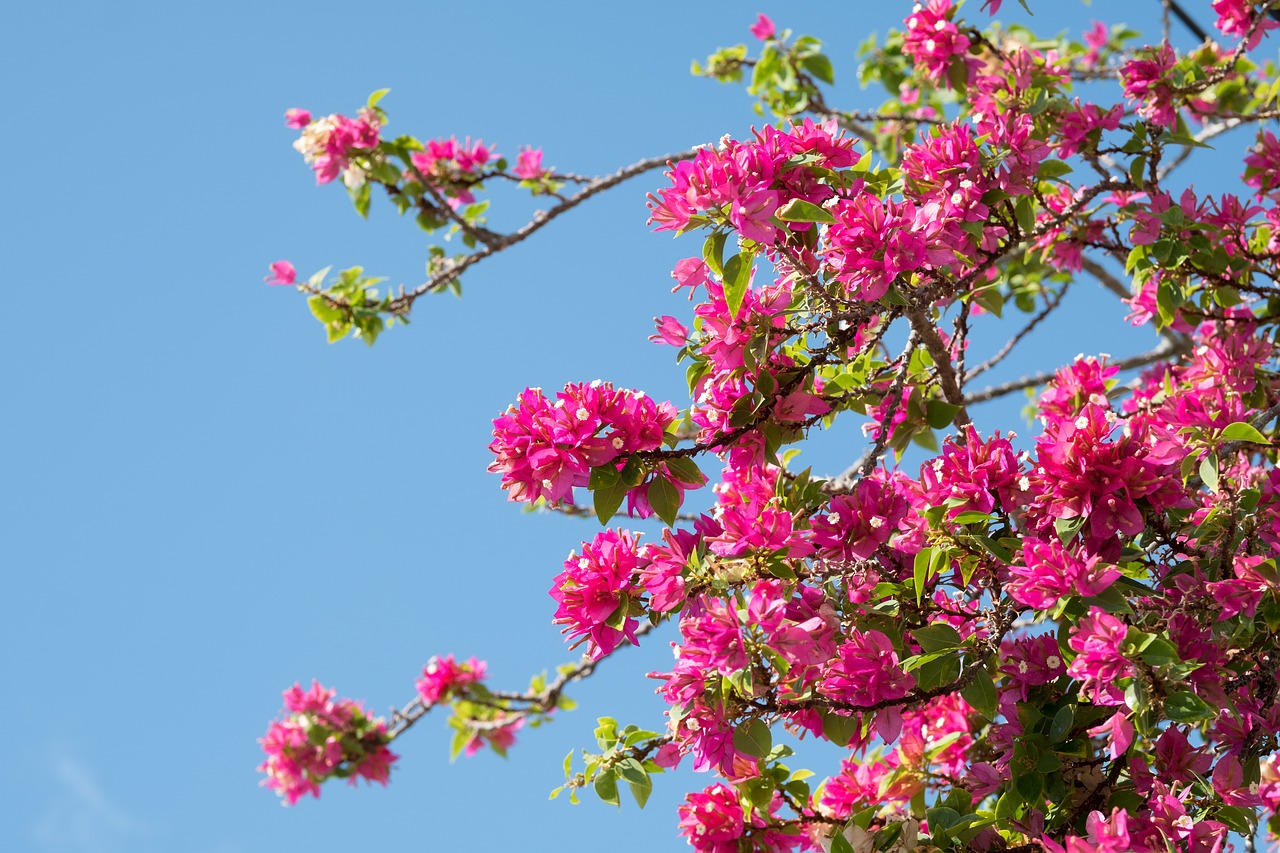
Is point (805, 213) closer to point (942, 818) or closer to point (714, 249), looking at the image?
point (714, 249)

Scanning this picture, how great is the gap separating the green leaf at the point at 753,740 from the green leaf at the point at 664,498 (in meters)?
0.36

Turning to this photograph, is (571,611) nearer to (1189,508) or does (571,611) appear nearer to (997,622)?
(997,622)

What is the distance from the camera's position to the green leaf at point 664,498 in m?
1.90

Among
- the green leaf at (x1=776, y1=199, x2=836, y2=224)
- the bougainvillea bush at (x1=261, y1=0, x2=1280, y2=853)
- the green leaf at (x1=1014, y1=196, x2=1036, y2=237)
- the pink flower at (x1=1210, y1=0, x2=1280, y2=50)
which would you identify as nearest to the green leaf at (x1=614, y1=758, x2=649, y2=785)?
the bougainvillea bush at (x1=261, y1=0, x2=1280, y2=853)

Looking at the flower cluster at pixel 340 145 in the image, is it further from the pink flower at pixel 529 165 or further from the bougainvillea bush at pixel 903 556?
the bougainvillea bush at pixel 903 556

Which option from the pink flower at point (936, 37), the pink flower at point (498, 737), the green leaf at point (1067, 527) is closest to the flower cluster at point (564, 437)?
the green leaf at point (1067, 527)

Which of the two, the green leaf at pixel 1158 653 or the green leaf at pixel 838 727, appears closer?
the green leaf at pixel 1158 653

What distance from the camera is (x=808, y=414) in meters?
1.99

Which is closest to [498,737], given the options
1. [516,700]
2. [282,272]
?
[516,700]

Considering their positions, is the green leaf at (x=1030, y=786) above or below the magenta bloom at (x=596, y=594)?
below

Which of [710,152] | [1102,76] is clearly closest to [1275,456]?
[710,152]

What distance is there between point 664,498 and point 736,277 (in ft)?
1.32

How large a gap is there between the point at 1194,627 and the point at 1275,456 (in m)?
0.77

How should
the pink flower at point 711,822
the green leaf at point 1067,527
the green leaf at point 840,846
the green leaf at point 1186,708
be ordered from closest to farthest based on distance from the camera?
the green leaf at point 1186,708, the green leaf at point 1067,527, the green leaf at point 840,846, the pink flower at point 711,822
